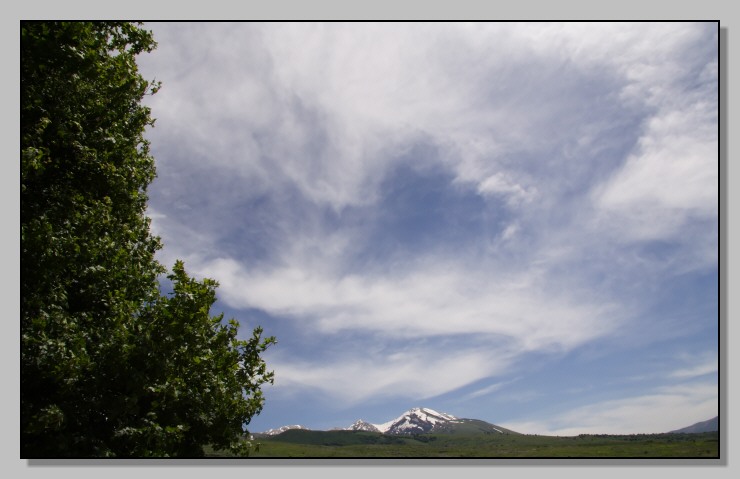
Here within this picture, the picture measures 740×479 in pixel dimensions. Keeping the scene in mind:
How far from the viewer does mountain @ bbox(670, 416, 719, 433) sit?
10.9m

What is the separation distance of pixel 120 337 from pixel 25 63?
7003 millimetres

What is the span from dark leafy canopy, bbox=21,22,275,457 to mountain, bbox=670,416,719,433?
11.5m

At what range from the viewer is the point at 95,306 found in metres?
10.8

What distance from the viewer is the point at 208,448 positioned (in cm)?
1196

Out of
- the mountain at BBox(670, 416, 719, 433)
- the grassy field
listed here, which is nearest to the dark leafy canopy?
the grassy field

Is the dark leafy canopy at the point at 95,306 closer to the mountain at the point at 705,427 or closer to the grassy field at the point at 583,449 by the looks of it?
the grassy field at the point at 583,449

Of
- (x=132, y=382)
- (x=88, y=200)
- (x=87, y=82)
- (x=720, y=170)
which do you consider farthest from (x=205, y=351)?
(x=720, y=170)

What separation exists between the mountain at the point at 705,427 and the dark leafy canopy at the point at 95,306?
11.5 metres

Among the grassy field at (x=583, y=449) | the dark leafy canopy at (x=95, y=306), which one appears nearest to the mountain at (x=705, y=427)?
the grassy field at (x=583, y=449)

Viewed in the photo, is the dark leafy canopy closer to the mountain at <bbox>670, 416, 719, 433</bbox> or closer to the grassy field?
the grassy field

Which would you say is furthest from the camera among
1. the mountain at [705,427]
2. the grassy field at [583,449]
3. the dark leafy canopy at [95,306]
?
the grassy field at [583,449]

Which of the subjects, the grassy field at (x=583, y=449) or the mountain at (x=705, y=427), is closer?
the mountain at (x=705, y=427)

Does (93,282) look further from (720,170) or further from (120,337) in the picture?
(720,170)

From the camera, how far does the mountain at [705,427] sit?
35.6ft
